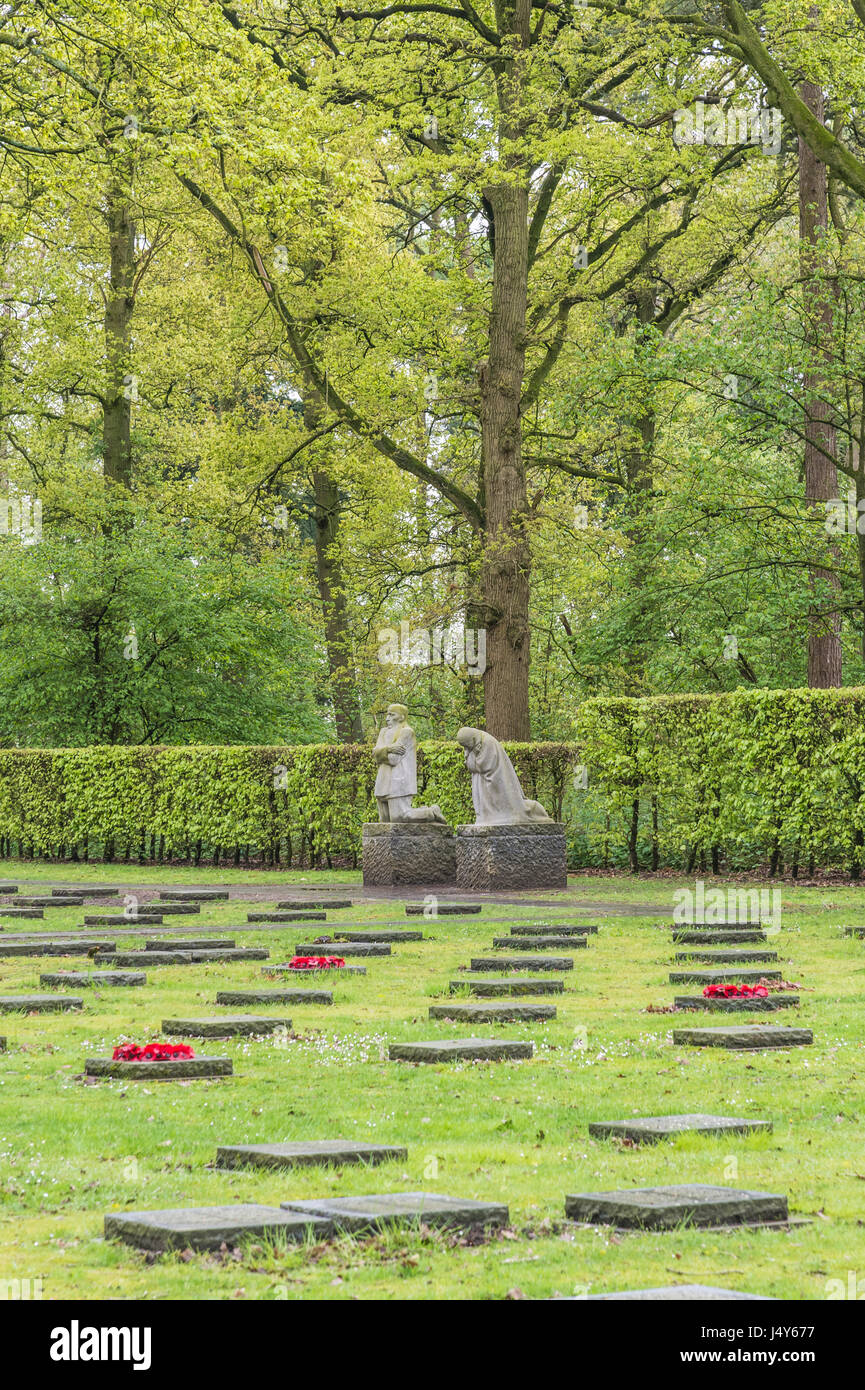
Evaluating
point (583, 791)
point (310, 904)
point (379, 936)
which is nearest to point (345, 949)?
point (379, 936)

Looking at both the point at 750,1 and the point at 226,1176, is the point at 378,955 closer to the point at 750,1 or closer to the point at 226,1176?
the point at 226,1176

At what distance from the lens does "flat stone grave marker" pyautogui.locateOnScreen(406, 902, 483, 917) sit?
→ 18375 mm

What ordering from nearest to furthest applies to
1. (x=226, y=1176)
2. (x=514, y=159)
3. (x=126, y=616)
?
1. (x=226, y=1176)
2. (x=514, y=159)
3. (x=126, y=616)

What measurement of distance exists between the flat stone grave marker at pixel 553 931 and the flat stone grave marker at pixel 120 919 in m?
4.03

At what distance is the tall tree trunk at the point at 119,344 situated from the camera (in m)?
36.8

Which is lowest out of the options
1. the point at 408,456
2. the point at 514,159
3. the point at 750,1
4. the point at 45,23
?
the point at 408,456

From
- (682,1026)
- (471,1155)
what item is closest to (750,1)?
(682,1026)

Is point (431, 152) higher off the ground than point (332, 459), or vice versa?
point (431, 152)

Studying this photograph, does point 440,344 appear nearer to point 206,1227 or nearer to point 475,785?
point 475,785

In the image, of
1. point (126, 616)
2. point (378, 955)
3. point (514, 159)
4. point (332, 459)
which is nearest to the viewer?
point (378, 955)

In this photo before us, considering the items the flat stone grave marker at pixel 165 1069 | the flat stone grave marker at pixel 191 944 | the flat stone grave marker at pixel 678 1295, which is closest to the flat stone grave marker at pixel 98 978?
the flat stone grave marker at pixel 191 944

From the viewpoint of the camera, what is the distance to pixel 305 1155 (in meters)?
5.77
